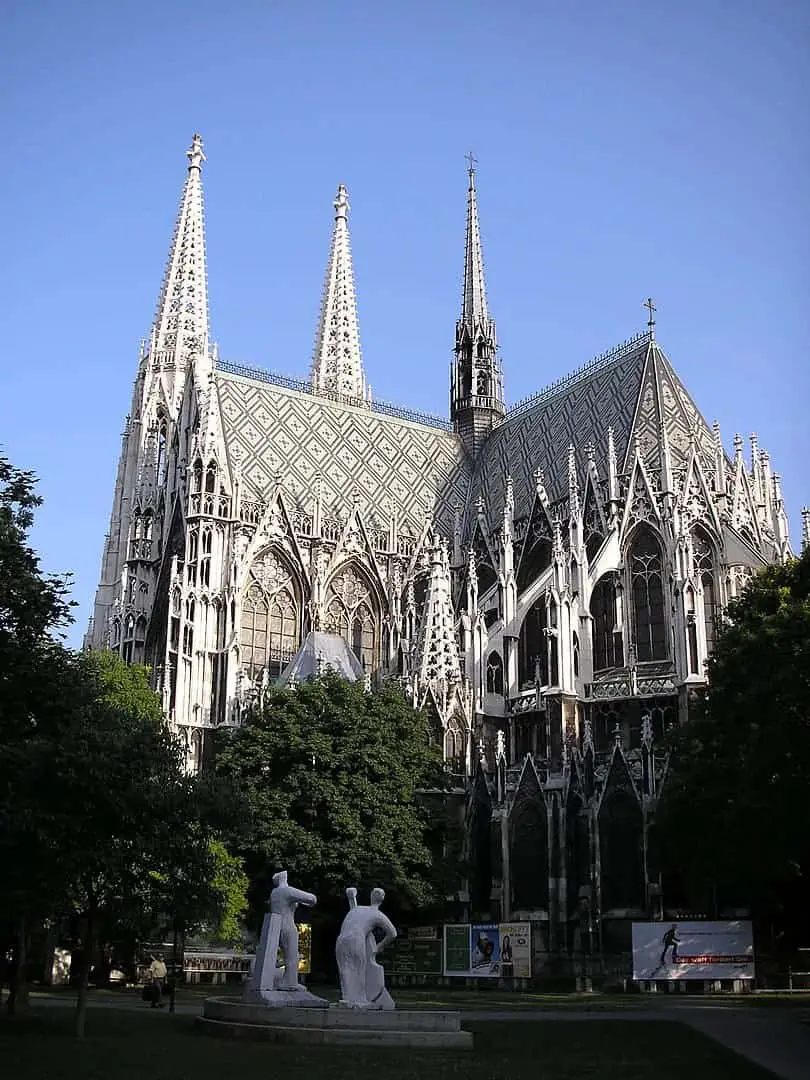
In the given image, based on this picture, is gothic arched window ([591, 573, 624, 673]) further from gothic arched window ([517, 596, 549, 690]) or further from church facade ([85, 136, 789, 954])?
gothic arched window ([517, 596, 549, 690])

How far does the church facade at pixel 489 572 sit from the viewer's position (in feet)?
155

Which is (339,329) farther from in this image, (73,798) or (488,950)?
(73,798)

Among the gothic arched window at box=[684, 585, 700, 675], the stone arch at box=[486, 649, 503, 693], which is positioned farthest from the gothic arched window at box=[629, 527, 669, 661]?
the stone arch at box=[486, 649, 503, 693]

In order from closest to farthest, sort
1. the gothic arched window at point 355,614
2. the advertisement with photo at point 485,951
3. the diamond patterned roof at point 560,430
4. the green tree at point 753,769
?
1. the green tree at point 753,769
2. the advertisement with photo at point 485,951
3. the diamond patterned roof at point 560,430
4. the gothic arched window at point 355,614

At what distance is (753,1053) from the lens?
18.7 m

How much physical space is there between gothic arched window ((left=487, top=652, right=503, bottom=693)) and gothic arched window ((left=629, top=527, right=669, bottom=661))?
6.17 meters

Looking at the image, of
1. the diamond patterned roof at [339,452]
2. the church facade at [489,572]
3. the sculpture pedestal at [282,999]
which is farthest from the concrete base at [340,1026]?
the diamond patterned roof at [339,452]

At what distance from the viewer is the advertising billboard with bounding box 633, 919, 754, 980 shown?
34.5m

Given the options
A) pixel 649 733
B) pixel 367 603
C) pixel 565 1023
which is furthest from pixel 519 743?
pixel 565 1023

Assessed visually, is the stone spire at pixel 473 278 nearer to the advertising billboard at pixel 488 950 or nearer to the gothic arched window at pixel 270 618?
the gothic arched window at pixel 270 618

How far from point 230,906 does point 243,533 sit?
20.4m

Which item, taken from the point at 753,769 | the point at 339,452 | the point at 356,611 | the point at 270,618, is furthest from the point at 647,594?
the point at 753,769

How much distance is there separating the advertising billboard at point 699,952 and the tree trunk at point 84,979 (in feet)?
59.3

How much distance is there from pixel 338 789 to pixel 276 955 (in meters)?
22.6
